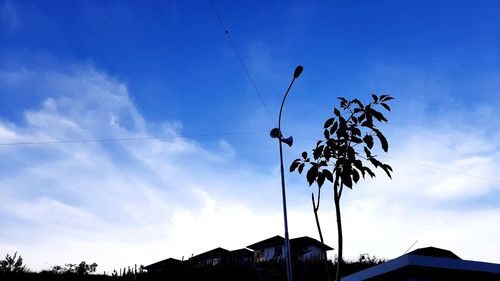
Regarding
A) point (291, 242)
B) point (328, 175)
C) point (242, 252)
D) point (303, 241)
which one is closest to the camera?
point (328, 175)

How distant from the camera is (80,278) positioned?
27.5 metres

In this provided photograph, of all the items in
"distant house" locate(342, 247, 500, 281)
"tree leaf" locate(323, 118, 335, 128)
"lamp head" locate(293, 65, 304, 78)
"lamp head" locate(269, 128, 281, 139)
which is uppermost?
"lamp head" locate(293, 65, 304, 78)

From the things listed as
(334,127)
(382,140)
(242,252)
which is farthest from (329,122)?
(242,252)

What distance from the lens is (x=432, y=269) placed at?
10.9 meters

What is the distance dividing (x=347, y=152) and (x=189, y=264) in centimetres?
2727

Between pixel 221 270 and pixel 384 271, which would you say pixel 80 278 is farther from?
pixel 384 271

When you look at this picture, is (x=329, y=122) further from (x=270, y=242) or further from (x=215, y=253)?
(x=215, y=253)

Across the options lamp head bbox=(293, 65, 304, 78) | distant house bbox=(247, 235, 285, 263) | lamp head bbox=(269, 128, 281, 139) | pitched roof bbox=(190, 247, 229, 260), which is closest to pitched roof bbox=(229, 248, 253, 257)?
pitched roof bbox=(190, 247, 229, 260)

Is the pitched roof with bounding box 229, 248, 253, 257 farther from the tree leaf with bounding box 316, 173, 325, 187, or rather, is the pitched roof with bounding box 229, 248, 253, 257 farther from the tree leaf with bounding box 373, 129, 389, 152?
the tree leaf with bounding box 373, 129, 389, 152

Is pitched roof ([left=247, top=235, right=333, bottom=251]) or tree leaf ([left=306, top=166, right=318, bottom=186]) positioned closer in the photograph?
tree leaf ([left=306, top=166, right=318, bottom=186])

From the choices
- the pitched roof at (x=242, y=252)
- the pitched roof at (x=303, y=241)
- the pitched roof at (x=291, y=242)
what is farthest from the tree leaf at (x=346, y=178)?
the pitched roof at (x=242, y=252)

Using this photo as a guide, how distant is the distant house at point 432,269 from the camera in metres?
10.4

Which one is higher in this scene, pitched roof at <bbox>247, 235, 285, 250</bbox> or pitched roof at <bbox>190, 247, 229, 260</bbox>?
pitched roof at <bbox>247, 235, 285, 250</bbox>

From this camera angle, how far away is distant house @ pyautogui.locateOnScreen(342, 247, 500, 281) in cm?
1041
